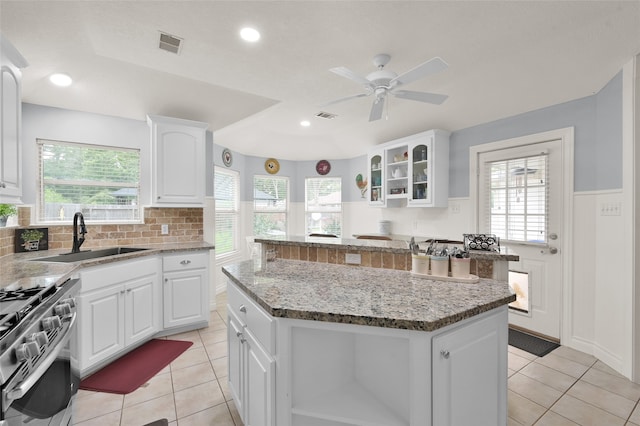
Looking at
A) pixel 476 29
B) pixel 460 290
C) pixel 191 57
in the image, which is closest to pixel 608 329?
pixel 460 290

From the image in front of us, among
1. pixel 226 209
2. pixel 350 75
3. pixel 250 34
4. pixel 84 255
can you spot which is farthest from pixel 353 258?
pixel 226 209

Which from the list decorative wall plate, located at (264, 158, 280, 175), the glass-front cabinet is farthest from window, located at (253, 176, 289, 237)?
the glass-front cabinet

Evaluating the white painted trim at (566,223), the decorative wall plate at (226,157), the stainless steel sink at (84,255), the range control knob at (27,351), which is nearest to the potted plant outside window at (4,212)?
the stainless steel sink at (84,255)

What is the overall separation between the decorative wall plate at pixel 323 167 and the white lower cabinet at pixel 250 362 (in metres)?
4.09

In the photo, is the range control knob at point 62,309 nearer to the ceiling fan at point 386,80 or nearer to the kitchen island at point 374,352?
the kitchen island at point 374,352

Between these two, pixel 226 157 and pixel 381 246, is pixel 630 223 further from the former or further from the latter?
pixel 226 157

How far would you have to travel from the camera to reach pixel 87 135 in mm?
3035

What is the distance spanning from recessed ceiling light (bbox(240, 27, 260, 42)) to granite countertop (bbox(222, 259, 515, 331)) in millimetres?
1618

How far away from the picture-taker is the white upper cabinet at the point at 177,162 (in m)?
3.05

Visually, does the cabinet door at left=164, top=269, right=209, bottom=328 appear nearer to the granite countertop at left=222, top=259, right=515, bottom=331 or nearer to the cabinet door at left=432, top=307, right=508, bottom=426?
the granite countertop at left=222, top=259, right=515, bottom=331

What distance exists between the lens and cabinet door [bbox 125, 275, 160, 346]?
256cm

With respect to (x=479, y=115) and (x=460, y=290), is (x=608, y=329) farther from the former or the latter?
(x=479, y=115)

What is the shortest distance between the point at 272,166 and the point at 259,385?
4.52 m

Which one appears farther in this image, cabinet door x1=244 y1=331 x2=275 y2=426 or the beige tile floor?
the beige tile floor
